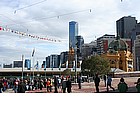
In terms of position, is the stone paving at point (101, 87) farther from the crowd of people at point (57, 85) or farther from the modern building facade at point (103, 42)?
the modern building facade at point (103, 42)

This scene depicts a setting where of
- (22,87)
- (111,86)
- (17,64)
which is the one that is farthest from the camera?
(17,64)

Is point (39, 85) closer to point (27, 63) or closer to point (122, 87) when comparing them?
point (27, 63)

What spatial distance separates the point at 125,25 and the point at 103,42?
84 centimetres

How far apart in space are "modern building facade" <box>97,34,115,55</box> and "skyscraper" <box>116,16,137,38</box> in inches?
11.0

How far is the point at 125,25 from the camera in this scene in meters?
6.23

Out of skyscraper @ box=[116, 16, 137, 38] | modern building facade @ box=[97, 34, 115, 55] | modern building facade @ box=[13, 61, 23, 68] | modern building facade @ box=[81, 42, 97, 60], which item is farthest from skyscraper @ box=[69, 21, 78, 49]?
modern building facade @ box=[13, 61, 23, 68]

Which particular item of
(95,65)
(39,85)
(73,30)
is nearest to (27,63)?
(39,85)

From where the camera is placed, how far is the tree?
711 cm

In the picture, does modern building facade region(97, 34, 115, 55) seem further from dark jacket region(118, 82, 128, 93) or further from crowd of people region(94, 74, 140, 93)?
dark jacket region(118, 82, 128, 93)

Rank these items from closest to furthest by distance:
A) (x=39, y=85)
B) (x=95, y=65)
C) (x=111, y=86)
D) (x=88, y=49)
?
(x=111, y=86) < (x=39, y=85) < (x=88, y=49) < (x=95, y=65)

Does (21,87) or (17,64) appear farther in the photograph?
(17,64)

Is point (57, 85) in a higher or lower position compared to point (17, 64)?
lower
